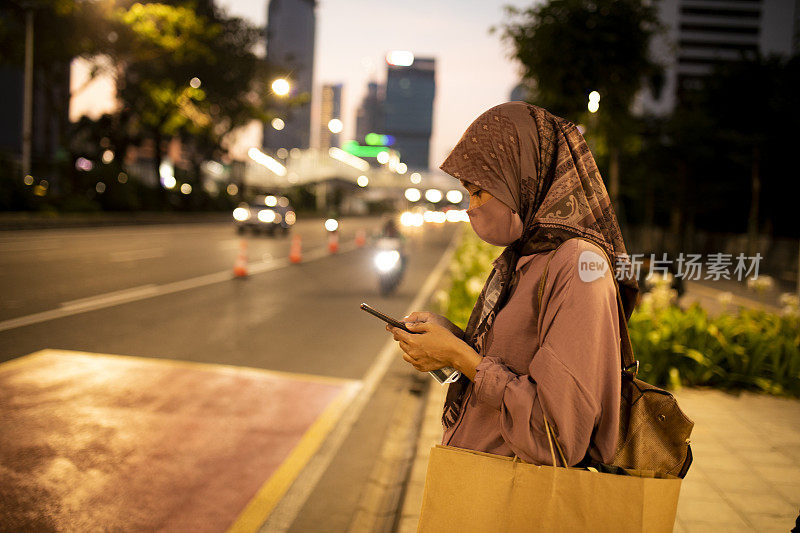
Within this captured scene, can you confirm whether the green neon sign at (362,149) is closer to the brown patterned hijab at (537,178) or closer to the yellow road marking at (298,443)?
the yellow road marking at (298,443)

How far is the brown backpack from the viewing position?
166cm

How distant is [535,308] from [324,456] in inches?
144

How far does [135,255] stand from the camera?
18328 millimetres

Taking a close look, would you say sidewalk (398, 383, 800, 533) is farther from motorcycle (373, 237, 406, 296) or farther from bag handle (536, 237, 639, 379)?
motorcycle (373, 237, 406, 296)

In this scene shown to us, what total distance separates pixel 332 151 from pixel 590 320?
4156 inches

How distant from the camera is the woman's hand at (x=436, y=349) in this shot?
176 centimetres

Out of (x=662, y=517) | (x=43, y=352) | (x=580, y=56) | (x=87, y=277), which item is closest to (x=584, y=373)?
(x=662, y=517)

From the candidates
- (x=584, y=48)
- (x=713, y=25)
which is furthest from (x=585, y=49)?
Answer: (x=713, y=25)

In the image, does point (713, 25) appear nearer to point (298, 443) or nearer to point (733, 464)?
point (733, 464)

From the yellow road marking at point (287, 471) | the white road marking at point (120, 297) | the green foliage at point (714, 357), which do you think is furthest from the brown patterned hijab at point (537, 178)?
the white road marking at point (120, 297)

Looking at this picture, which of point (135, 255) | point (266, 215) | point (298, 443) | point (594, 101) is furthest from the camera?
point (266, 215)

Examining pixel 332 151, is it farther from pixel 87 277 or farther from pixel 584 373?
pixel 584 373

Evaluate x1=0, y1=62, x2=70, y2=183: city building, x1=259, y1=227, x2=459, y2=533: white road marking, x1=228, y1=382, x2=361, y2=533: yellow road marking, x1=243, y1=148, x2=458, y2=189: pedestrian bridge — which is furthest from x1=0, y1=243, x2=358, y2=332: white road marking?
x1=243, y1=148, x2=458, y2=189: pedestrian bridge

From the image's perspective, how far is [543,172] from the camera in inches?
69.7
